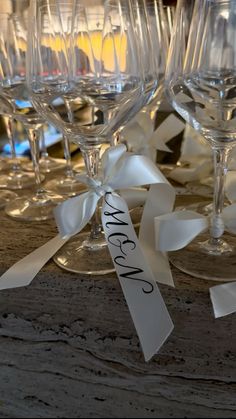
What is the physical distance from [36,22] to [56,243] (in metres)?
0.17

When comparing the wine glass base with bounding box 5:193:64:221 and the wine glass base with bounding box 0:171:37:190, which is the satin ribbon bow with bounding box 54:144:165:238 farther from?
the wine glass base with bounding box 0:171:37:190

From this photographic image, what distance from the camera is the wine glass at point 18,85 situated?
45 centimetres

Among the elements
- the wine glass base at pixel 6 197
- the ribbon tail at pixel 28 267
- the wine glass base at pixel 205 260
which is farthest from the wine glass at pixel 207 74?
the wine glass base at pixel 6 197

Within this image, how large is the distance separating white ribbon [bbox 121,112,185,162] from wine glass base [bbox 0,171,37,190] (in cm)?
12

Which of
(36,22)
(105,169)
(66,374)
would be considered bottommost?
(66,374)

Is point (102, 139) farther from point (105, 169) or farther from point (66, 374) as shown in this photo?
point (66, 374)

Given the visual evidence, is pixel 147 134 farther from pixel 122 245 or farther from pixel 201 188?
pixel 122 245

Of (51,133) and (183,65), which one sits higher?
(183,65)

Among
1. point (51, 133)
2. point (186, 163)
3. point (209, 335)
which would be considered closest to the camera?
point (209, 335)

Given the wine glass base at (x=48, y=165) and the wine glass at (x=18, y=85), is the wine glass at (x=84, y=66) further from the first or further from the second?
the wine glass base at (x=48, y=165)

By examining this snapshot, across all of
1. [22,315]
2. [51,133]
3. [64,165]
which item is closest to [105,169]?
[22,315]

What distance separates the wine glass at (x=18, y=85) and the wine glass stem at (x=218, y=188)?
16cm

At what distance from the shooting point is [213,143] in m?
0.35

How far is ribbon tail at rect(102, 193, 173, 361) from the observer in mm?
329
